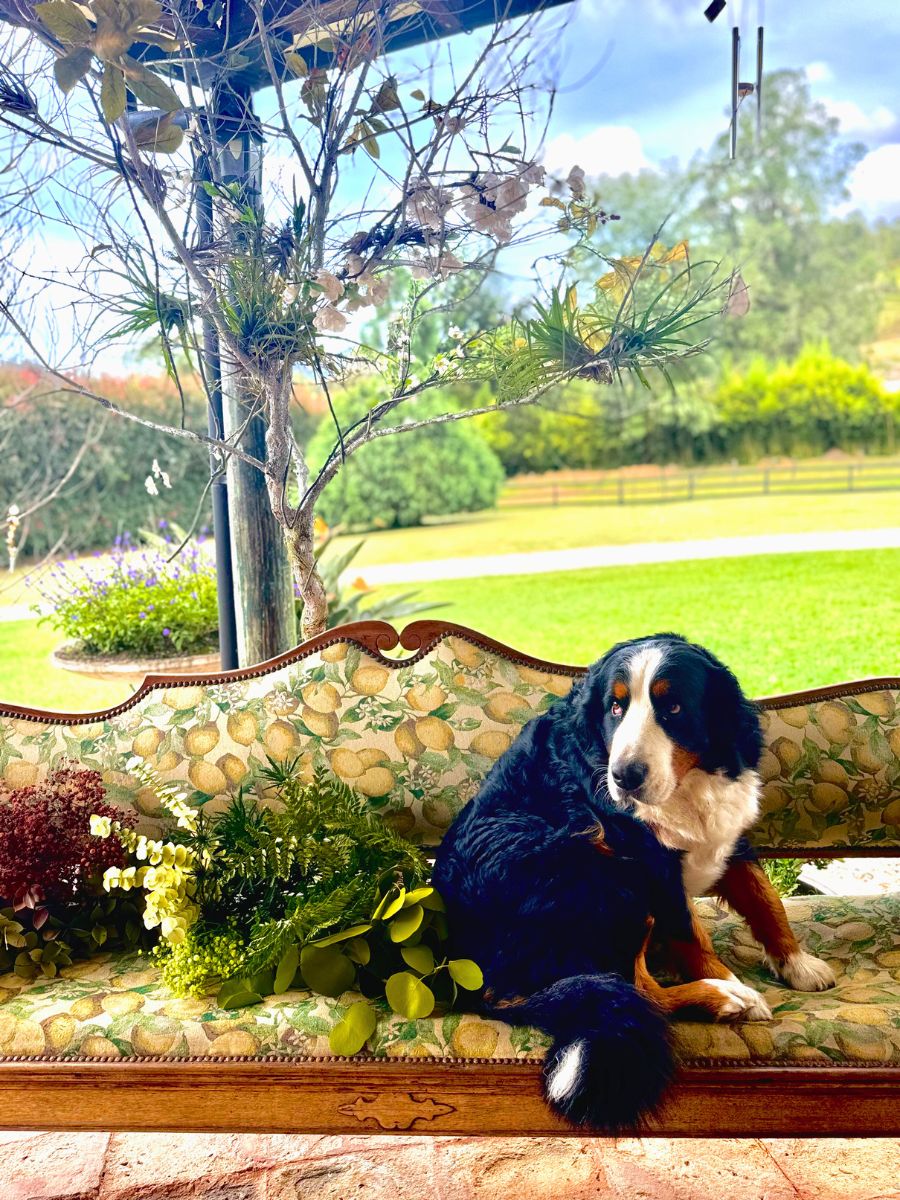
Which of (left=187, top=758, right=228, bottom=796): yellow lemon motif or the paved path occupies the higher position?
(left=187, top=758, right=228, bottom=796): yellow lemon motif

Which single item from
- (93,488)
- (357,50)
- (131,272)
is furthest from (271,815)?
(93,488)

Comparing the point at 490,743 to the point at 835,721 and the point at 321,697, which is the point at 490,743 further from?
the point at 835,721

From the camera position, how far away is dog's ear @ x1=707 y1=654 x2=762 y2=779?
5.16ft

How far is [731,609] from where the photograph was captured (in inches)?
289

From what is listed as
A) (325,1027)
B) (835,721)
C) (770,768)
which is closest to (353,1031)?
(325,1027)

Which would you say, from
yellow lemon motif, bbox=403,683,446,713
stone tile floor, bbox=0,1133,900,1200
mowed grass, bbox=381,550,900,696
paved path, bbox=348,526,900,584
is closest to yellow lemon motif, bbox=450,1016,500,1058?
stone tile floor, bbox=0,1133,900,1200

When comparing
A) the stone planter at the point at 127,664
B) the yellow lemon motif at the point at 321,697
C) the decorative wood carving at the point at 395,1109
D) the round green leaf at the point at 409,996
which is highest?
the yellow lemon motif at the point at 321,697

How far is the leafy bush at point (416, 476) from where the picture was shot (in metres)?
6.50

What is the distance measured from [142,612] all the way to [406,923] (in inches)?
78.6

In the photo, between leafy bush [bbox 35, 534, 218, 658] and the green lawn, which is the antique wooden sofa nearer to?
leafy bush [bbox 35, 534, 218, 658]

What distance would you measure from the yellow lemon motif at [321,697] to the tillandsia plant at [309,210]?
206 millimetres

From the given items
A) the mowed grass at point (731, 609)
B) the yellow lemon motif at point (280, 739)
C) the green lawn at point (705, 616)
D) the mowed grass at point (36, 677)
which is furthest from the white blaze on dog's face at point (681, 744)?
the mowed grass at point (36, 677)

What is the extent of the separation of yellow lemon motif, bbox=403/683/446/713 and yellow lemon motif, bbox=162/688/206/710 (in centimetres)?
38

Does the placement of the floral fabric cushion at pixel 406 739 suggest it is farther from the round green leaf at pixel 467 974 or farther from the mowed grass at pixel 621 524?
the mowed grass at pixel 621 524
